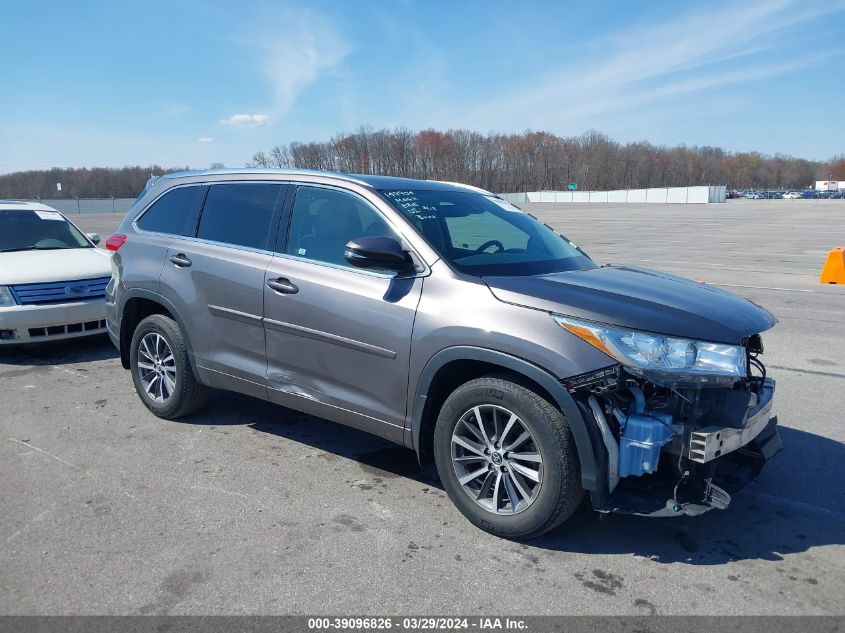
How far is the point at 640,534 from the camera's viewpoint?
142 inches

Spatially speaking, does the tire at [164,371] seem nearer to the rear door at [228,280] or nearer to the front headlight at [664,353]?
the rear door at [228,280]

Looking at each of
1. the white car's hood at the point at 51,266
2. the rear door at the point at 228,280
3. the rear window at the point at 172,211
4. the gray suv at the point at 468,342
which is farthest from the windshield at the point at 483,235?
the white car's hood at the point at 51,266

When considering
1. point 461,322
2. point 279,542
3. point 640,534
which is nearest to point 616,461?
point 640,534

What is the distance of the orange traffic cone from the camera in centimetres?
1274

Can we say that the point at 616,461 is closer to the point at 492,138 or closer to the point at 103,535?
the point at 103,535

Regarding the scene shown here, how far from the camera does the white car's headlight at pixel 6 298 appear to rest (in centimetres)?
696

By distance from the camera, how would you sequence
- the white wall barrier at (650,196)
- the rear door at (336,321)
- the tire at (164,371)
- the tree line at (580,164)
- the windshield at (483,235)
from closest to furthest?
1. the rear door at (336,321)
2. the windshield at (483,235)
3. the tire at (164,371)
4. the white wall barrier at (650,196)
5. the tree line at (580,164)

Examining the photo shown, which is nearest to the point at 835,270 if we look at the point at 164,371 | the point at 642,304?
the point at 642,304

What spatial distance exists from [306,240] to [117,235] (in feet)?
7.34

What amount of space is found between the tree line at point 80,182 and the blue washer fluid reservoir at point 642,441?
249 feet

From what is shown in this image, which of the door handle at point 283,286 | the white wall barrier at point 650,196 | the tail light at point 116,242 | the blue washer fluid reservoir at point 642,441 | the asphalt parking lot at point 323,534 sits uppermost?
the white wall barrier at point 650,196

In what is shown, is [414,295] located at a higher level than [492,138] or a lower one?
lower

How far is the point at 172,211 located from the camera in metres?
5.36

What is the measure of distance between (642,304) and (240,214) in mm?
2838
